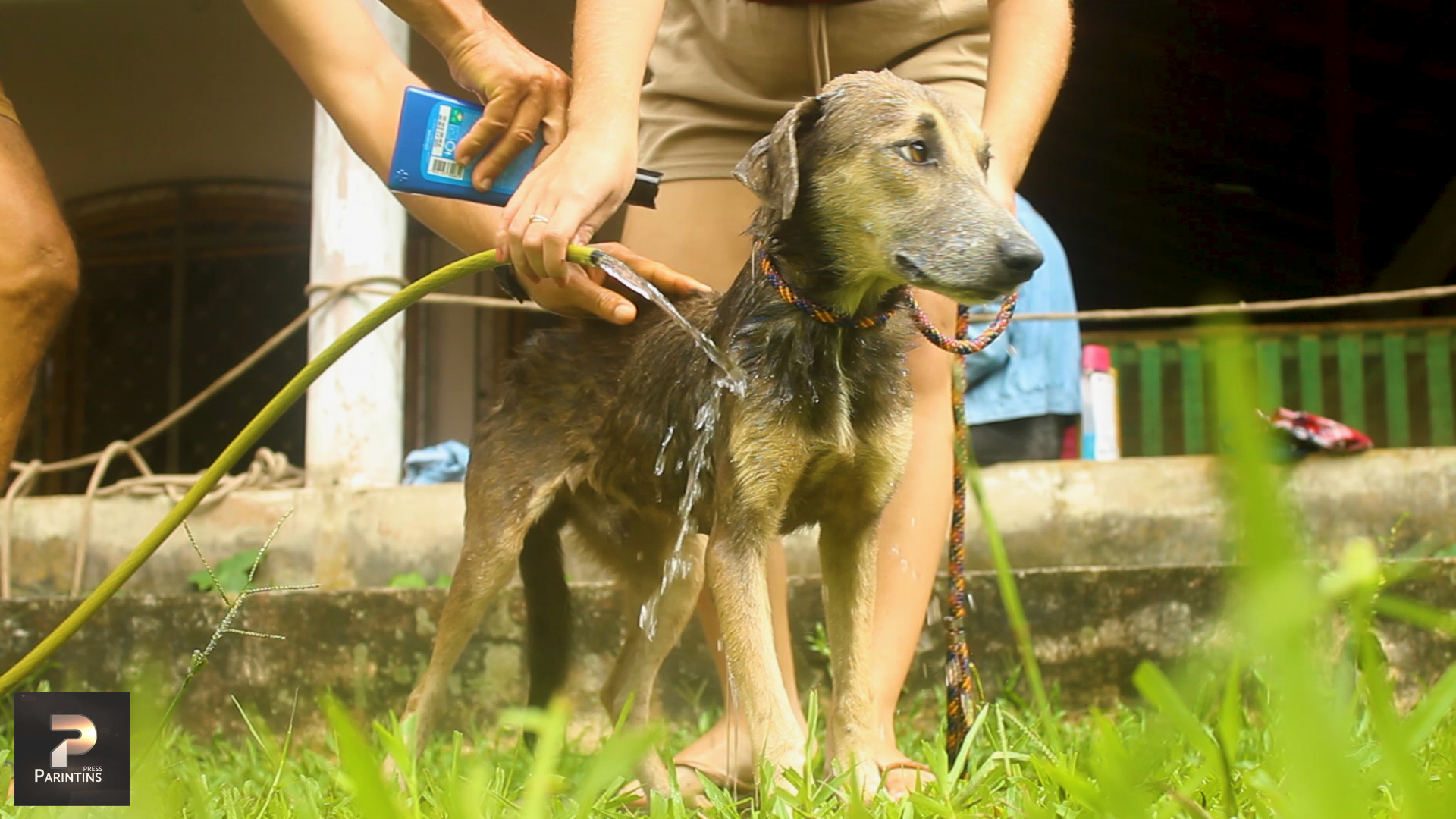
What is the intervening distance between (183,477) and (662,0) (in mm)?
4144

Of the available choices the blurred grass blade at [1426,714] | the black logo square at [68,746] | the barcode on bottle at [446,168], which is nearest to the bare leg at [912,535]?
the barcode on bottle at [446,168]

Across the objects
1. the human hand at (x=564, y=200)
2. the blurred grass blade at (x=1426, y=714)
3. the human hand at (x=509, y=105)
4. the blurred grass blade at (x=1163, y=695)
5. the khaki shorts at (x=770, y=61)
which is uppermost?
the khaki shorts at (x=770, y=61)

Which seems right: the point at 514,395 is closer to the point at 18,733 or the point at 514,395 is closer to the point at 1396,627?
the point at 18,733

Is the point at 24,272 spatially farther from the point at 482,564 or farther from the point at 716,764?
the point at 716,764

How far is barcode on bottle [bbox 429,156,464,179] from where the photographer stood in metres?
2.32

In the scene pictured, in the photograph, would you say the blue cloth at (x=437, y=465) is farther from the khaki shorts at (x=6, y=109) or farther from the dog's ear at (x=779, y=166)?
the dog's ear at (x=779, y=166)

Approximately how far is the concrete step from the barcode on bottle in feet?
5.03

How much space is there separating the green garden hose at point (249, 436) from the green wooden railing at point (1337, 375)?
5.73 m

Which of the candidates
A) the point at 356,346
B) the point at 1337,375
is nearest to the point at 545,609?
the point at 356,346

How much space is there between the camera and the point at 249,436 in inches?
79.4

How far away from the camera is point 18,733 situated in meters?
1.68

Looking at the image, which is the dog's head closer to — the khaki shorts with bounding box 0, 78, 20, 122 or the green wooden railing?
the khaki shorts with bounding box 0, 78, 20, 122

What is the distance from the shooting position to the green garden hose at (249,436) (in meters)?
1.95

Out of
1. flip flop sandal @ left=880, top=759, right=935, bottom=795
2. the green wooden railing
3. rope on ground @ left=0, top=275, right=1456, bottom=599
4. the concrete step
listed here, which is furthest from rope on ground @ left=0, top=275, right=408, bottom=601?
the green wooden railing
